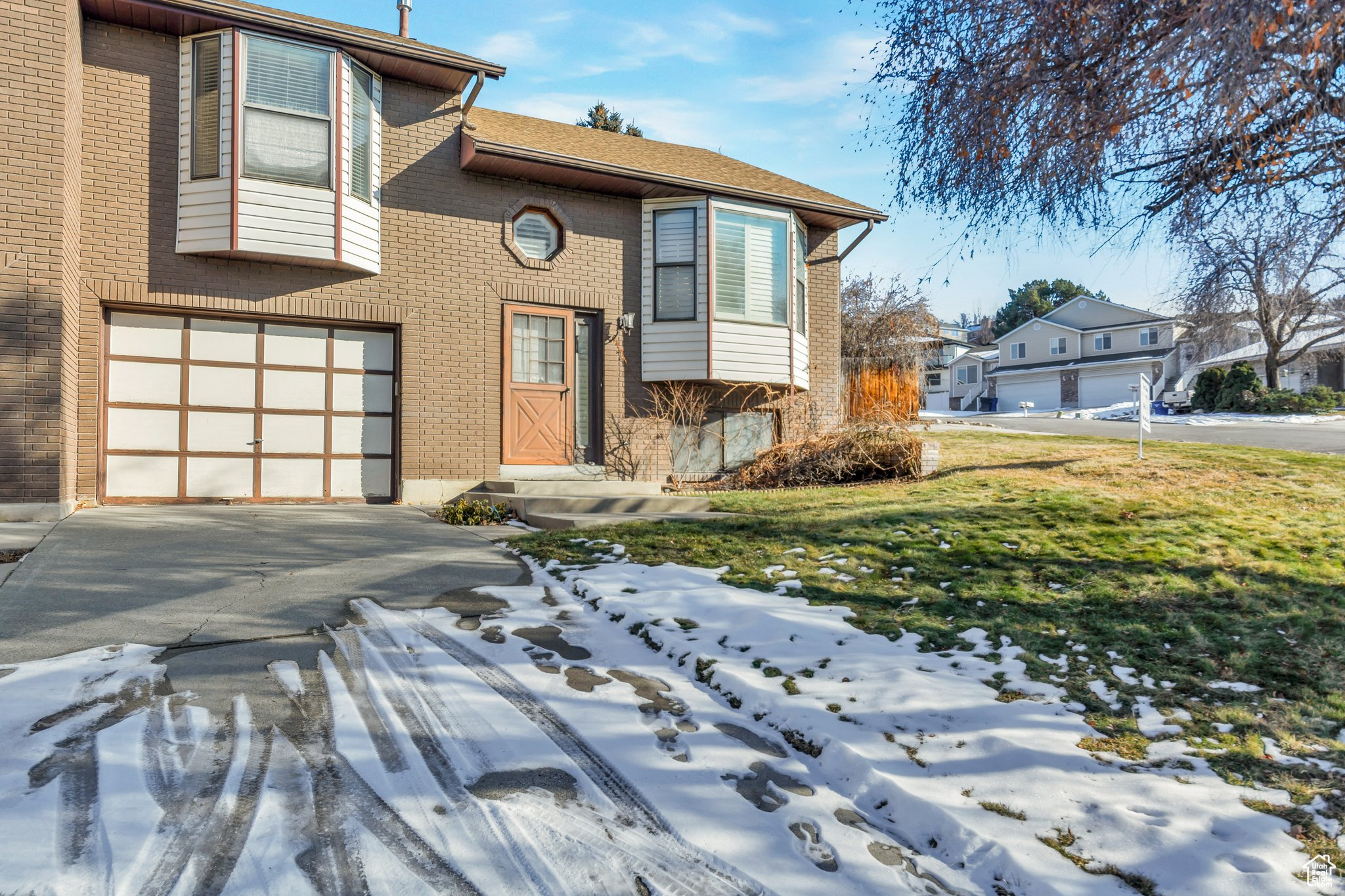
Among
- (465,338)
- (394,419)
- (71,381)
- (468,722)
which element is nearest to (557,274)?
(465,338)

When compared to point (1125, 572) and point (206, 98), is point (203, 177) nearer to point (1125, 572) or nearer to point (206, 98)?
point (206, 98)

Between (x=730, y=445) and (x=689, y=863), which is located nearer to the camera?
(x=689, y=863)

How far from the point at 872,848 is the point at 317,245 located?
9.08m

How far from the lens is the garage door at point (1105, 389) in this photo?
39.0 metres

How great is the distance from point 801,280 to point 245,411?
8459mm

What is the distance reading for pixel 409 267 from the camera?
1047 cm

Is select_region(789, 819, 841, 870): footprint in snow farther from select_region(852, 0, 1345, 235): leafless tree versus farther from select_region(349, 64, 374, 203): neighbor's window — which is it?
select_region(349, 64, 374, 203): neighbor's window

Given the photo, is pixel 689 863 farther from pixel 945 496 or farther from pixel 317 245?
pixel 317 245

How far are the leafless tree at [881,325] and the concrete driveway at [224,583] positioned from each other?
15.5 metres

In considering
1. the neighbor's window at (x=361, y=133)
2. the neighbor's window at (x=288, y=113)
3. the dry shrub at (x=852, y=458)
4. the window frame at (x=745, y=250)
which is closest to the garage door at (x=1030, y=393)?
the window frame at (x=745, y=250)

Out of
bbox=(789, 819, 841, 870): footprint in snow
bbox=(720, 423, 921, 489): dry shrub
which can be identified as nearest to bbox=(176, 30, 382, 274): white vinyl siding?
bbox=(720, 423, 921, 489): dry shrub

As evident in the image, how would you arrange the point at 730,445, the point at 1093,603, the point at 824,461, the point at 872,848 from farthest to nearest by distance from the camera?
1. the point at 730,445
2. the point at 824,461
3. the point at 1093,603
4. the point at 872,848

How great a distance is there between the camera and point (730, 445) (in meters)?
12.8

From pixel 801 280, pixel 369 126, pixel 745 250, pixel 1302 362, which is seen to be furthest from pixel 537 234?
pixel 1302 362
